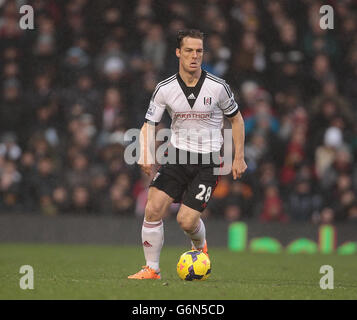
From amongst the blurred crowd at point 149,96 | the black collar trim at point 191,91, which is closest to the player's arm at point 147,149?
the black collar trim at point 191,91

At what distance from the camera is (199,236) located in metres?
9.50

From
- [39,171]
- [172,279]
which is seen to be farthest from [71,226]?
[172,279]

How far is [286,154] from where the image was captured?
A: 1655 cm

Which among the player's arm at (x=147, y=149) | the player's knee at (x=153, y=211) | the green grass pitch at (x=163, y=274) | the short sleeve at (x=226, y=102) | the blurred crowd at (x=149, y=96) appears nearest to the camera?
the green grass pitch at (x=163, y=274)

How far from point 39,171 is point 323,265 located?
19.3ft

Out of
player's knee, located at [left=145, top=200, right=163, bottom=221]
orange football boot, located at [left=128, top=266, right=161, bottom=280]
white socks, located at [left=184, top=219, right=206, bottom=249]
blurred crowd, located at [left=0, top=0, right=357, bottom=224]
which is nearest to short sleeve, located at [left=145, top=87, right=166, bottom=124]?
player's knee, located at [left=145, top=200, right=163, bottom=221]

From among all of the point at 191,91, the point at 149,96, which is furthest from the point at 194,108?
the point at 149,96

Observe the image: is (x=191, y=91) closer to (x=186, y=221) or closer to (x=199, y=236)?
(x=186, y=221)

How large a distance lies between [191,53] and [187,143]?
94 cm

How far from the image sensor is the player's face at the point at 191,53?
8.88 meters

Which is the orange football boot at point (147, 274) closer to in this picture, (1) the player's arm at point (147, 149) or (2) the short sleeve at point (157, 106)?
(1) the player's arm at point (147, 149)

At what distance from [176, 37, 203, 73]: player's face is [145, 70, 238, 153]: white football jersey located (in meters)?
0.21

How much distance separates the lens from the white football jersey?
9023 mm
